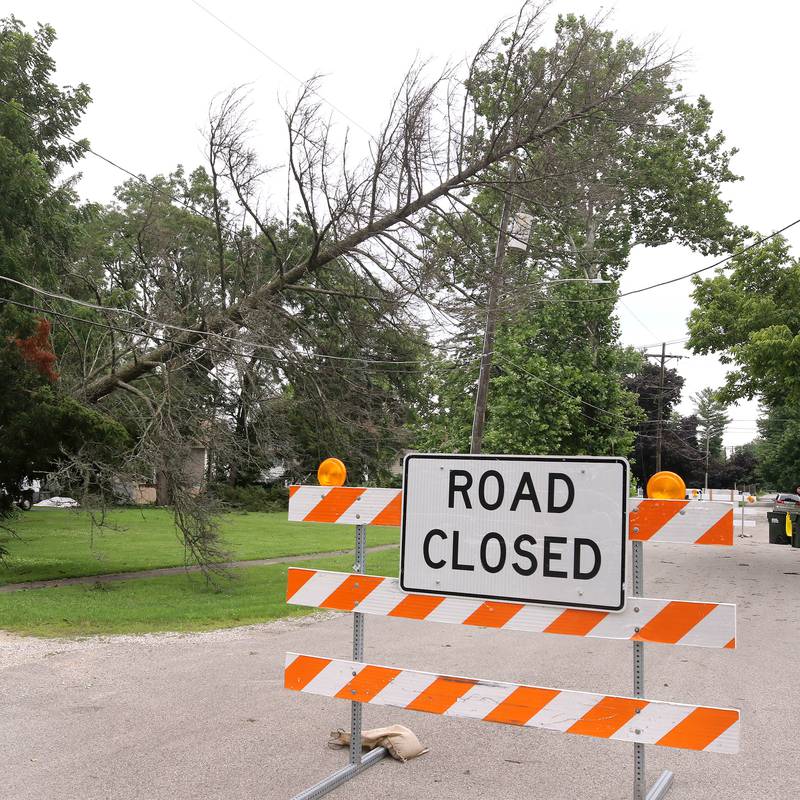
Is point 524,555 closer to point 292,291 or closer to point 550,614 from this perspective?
point 550,614

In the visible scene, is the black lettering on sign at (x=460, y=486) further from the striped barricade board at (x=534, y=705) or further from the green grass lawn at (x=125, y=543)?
the green grass lawn at (x=125, y=543)

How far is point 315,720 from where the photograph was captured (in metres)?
5.74

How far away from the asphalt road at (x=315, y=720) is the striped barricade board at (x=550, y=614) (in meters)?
1.02

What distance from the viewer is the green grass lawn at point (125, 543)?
15.9m

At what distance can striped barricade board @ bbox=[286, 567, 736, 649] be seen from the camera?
3.77 meters

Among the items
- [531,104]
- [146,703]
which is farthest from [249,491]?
[146,703]

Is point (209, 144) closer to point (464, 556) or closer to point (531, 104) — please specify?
point (531, 104)

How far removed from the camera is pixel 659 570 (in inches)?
690

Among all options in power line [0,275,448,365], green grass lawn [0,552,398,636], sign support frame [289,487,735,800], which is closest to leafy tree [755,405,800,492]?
power line [0,275,448,365]

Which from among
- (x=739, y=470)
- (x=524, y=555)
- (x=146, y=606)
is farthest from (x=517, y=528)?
(x=739, y=470)

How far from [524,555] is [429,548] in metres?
0.54

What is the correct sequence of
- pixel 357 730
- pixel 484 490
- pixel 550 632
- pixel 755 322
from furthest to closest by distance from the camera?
1. pixel 755 322
2. pixel 357 730
3. pixel 484 490
4. pixel 550 632

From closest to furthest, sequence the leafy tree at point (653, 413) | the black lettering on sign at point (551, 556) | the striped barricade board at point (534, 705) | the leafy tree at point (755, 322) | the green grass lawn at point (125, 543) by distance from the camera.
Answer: the striped barricade board at point (534, 705)
the black lettering on sign at point (551, 556)
the green grass lawn at point (125, 543)
the leafy tree at point (755, 322)
the leafy tree at point (653, 413)

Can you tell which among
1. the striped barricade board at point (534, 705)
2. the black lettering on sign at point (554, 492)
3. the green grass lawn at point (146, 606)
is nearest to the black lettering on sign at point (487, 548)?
the black lettering on sign at point (554, 492)
